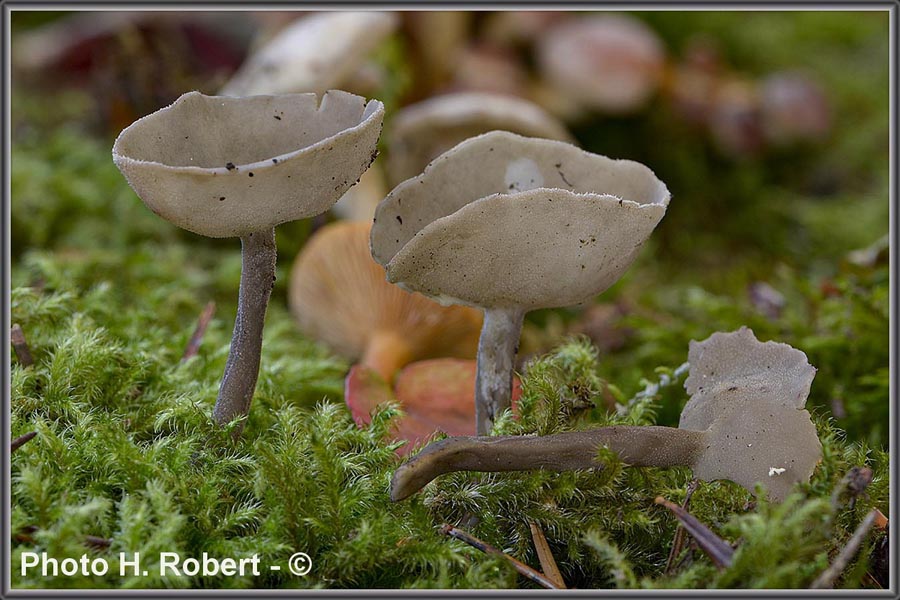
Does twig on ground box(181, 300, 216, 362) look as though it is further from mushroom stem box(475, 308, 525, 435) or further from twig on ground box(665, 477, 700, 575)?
twig on ground box(665, 477, 700, 575)

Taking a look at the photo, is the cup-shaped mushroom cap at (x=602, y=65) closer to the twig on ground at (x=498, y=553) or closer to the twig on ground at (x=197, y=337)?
the twig on ground at (x=197, y=337)

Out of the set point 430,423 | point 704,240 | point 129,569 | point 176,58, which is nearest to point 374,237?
point 430,423

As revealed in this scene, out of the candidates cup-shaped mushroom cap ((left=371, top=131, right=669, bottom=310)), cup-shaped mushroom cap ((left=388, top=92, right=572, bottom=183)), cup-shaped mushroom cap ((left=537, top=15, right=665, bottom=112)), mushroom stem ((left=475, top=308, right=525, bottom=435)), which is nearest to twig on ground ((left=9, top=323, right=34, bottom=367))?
cup-shaped mushroom cap ((left=371, top=131, right=669, bottom=310))

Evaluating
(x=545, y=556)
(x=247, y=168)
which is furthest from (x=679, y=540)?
(x=247, y=168)

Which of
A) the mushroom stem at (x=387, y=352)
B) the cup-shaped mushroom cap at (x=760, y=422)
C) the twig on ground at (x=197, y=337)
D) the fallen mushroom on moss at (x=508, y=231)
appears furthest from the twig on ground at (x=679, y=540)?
the twig on ground at (x=197, y=337)

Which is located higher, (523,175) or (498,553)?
(523,175)

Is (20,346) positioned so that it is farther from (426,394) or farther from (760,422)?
(760,422)

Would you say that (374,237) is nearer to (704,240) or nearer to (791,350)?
(791,350)
